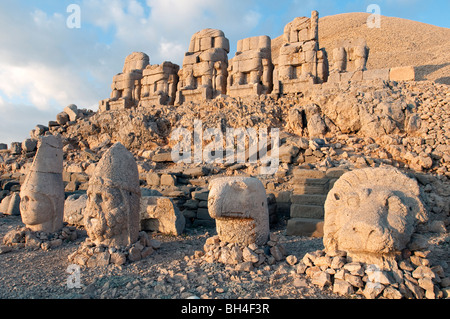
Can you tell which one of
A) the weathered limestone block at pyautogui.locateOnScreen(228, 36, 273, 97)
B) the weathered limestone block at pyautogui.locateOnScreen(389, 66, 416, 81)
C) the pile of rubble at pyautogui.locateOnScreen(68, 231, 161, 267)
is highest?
the weathered limestone block at pyautogui.locateOnScreen(228, 36, 273, 97)

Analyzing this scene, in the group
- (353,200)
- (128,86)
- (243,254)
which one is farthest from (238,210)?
(128,86)

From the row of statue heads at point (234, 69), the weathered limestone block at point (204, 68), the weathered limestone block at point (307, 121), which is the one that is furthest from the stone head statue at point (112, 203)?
the weathered limestone block at point (204, 68)

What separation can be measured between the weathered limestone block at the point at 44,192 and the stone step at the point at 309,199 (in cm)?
438

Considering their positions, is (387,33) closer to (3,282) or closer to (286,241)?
(286,241)

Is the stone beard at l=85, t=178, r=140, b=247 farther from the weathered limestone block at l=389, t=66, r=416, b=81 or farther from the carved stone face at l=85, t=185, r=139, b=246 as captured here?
the weathered limestone block at l=389, t=66, r=416, b=81

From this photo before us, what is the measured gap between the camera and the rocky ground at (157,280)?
10.3 ft

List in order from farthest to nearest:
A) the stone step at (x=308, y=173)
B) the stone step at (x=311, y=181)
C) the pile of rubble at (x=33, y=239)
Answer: the stone step at (x=308, y=173), the stone step at (x=311, y=181), the pile of rubble at (x=33, y=239)

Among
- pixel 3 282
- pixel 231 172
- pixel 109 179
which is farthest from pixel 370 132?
pixel 3 282

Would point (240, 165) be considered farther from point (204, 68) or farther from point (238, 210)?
point (204, 68)

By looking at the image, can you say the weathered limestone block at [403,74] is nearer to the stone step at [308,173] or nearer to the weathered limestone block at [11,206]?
the stone step at [308,173]

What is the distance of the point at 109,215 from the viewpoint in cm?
421

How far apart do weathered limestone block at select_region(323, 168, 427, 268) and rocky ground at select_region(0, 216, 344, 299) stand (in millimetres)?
561

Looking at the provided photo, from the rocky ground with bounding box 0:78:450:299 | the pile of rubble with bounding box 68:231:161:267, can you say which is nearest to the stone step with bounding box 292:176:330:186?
the rocky ground with bounding box 0:78:450:299

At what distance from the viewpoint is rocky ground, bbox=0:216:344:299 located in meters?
3.14
